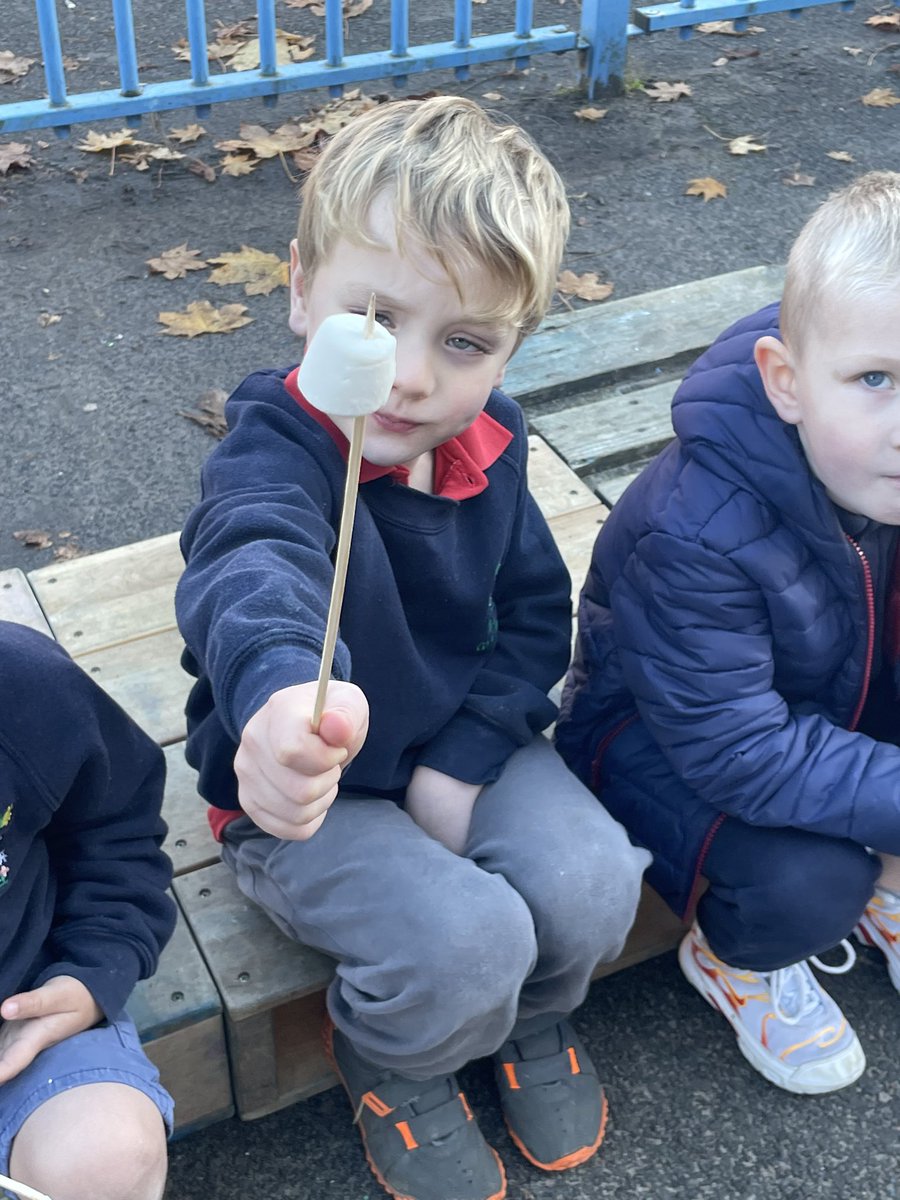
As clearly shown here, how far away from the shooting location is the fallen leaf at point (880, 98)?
17.0ft

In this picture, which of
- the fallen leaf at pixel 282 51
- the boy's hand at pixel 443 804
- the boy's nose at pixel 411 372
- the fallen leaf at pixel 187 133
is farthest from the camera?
the fallen leaf at pixel 282 51

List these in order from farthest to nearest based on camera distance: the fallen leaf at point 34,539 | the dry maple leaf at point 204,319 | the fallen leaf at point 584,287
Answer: the fallen leaf at point 584,287, the dry maple leaf at point 204,319, the fallen leaf at point 34,539

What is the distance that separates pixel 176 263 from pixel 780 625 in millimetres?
2673

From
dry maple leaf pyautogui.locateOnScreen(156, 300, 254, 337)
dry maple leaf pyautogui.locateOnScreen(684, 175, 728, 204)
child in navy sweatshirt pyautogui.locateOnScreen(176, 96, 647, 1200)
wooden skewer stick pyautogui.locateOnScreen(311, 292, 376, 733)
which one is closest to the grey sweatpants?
child in navy sweatshirt pyautogui.locateOnScreen(176, 96, 647, 1200)

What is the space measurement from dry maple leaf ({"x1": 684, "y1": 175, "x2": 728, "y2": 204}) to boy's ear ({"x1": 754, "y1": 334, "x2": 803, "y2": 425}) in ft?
9.45

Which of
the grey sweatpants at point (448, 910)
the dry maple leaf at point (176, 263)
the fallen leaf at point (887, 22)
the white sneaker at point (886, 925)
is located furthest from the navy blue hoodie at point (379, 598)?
the fallen leaf at point (887, 22)

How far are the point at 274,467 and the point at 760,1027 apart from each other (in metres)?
1.11

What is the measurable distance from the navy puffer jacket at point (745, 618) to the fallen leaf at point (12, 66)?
3909 mm

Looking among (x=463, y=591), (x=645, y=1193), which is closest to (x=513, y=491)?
(x=463, y=591)

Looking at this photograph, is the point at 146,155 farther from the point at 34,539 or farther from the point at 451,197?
the point at 451,197

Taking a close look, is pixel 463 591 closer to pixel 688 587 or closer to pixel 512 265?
pixel 688 587

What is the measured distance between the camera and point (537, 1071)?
1.90 metres

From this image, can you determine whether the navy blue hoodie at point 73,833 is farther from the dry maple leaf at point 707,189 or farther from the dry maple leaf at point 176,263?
the dry maple leaf at point 707,189

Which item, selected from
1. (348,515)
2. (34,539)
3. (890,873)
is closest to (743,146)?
(34,539)
